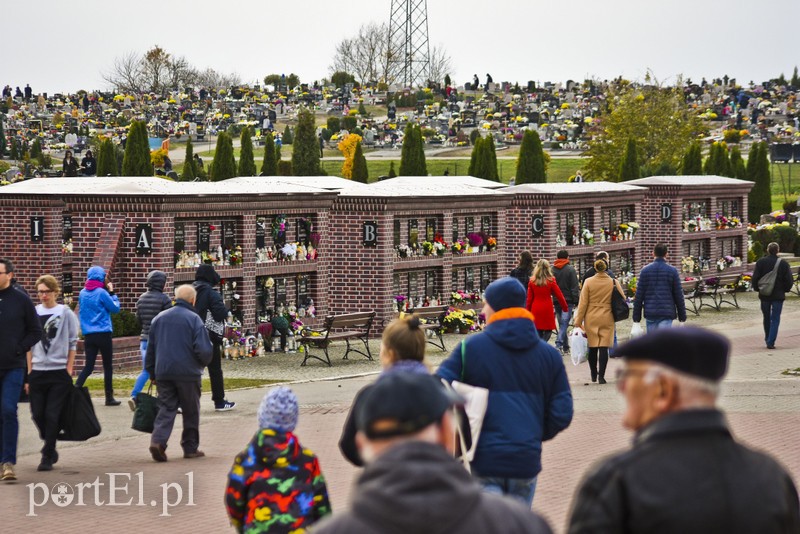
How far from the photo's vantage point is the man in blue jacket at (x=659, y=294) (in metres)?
18.0

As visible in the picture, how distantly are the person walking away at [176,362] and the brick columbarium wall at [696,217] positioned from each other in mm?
24359

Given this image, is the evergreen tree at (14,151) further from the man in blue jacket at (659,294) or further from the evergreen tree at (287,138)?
the man in blue jacket at (659,294)

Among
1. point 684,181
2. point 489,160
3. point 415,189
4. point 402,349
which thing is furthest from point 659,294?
point 489,160

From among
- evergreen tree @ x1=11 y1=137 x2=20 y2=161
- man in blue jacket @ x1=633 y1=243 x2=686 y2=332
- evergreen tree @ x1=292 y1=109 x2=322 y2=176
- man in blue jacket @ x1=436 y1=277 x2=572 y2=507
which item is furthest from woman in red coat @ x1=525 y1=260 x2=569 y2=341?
evergreen tree @ x1=11 y1=137 x2=20 y2=161

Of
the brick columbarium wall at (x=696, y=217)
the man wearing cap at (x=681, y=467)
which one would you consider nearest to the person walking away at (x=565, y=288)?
the brick columbarium wall at (x=696, y=217)

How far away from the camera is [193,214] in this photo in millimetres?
23297

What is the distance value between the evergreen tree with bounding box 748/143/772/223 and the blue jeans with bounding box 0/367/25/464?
1774 inches

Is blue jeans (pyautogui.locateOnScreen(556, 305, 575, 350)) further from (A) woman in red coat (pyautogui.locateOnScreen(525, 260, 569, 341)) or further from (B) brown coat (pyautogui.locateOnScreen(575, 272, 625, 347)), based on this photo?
(B) brown coat (pyautogui.locateOnScreen(575, 272, 625, 347))

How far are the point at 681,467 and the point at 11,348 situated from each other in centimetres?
879

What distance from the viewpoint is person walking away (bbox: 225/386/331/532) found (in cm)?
695

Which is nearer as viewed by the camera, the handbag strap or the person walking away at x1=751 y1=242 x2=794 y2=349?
the handbag strap

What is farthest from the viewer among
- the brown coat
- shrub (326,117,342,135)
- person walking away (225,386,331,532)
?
shrub (326,117,342,135)

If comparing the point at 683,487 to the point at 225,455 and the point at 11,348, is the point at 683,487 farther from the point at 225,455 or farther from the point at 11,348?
the point at 225,455

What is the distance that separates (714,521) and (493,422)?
3492 millimetres
